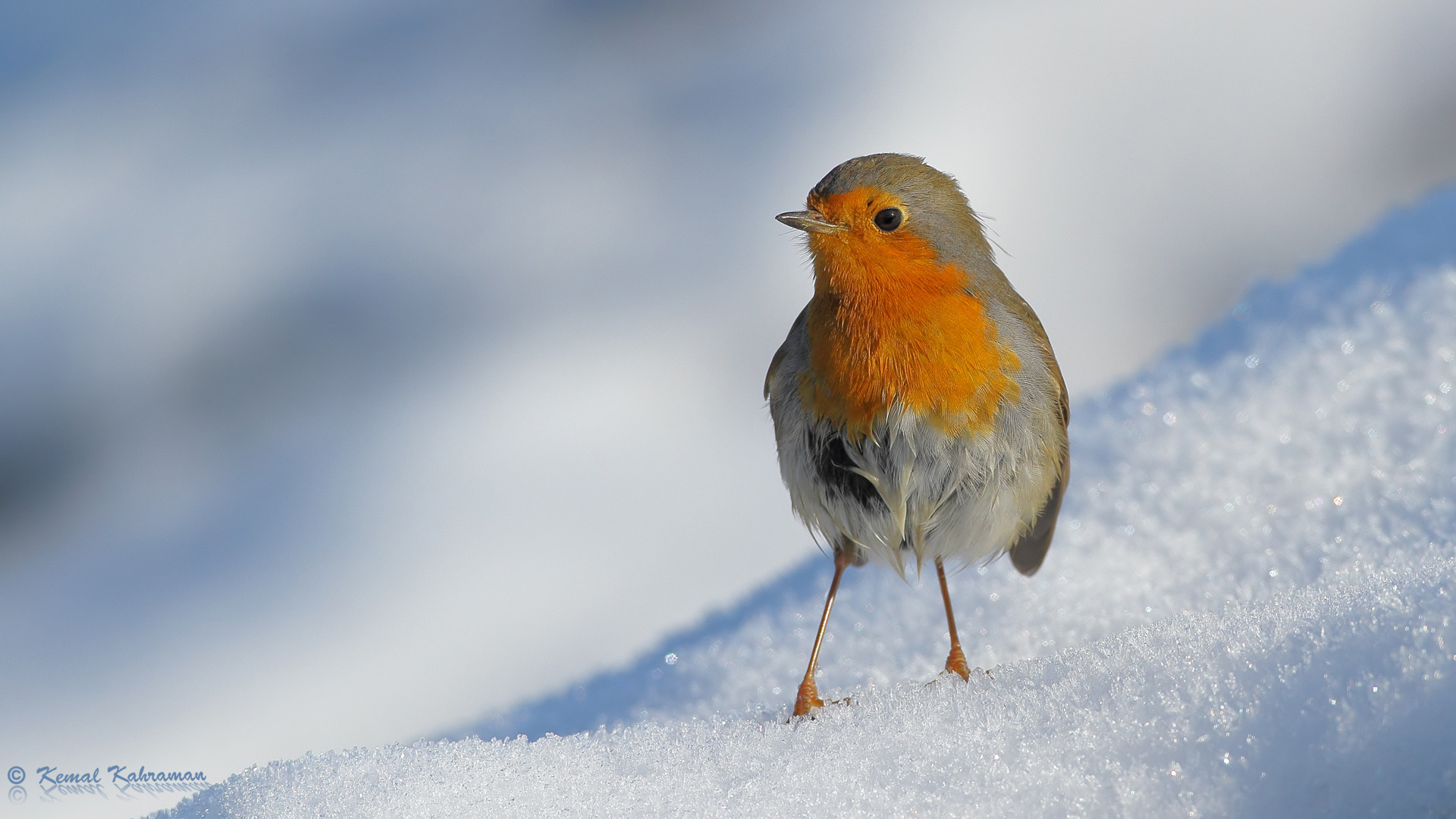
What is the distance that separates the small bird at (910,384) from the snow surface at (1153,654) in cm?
26

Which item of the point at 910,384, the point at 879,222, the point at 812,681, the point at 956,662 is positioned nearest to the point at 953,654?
the point at 956,662

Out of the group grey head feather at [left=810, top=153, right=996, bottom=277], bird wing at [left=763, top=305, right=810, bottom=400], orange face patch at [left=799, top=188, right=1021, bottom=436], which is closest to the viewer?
orange face patch at [left=799, top=188, right=1021, bottom=436]

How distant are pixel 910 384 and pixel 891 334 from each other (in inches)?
2.9

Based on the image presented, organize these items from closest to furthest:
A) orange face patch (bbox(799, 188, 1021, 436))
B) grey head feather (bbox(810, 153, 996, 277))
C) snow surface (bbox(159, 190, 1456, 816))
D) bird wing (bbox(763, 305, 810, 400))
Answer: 1. snow surface (bbox(159, 190, 1456, 816))
2. orange face patch (bbox(799, 188, 1021, 436))
3. grey head feather (bbox(810, 153, 996, 277))
4. bird wing (bbox(763, 305, 810, 400))

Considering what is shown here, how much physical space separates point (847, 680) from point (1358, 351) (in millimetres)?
1219

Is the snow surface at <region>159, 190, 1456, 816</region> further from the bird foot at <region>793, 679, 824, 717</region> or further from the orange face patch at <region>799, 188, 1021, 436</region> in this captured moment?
the orange face patch at <region>799, 188, 1021, 436</region>

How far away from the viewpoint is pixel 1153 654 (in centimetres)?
109

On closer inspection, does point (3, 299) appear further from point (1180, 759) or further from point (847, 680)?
point (1180, 759)

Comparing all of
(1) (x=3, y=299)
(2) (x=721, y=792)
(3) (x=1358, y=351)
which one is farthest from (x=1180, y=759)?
(1) (x=3, y=299)

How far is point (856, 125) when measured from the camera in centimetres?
392

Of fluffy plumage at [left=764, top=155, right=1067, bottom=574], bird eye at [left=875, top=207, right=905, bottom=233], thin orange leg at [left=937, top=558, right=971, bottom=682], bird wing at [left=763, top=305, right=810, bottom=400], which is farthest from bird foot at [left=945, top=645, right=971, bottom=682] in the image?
bird eye at [left=875, top=207, right=905, bottom=233]

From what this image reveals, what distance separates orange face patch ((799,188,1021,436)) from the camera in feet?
4.57

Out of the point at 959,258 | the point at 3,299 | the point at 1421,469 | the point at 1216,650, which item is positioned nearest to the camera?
the point at 1216,650

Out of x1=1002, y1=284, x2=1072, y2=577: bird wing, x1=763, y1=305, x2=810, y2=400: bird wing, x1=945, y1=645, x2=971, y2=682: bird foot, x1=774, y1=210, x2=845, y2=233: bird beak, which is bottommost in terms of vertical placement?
x1=945, y1=645, x2=971, y2=682: bird foot
